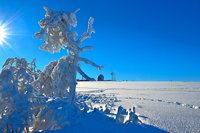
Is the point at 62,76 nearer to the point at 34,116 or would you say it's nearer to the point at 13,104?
the point at 34,116

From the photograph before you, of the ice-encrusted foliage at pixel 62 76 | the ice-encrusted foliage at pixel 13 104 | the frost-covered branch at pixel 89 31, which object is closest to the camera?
the ice-encrusted foliage at pixel 13 104

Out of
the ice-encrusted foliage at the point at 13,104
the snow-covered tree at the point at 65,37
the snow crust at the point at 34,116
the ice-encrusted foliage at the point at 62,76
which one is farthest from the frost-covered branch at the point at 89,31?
the ice-encrusted foliage at the point at 13,104

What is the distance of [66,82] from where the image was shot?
482 cm

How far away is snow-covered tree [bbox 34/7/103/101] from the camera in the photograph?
4685 millimetres

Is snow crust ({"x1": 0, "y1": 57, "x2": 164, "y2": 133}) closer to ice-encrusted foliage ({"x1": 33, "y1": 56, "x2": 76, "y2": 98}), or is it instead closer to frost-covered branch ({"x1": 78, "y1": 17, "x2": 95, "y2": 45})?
ice-encrusted foliage ({"x1": 33, "y1": 56, "x2": 76, "y2": 98})

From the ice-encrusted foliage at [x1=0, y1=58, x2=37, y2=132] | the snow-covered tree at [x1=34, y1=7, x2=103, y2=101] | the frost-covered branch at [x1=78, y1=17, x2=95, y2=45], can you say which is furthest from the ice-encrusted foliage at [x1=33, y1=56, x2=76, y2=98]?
the ice-encrusted foliage at [x1=0, y1=58, x2=37, y2=132]

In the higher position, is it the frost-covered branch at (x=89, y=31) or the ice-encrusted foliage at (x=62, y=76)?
the frost-covered branch at (x=89, y=31)

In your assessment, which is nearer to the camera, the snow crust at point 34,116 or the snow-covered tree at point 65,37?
the snow crust at point 34,116

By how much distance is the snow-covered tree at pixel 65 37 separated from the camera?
4.68m

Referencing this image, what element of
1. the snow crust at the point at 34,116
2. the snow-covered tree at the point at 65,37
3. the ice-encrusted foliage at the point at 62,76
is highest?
the snow-covered tree at the point at 65,37

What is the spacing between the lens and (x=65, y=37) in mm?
4953

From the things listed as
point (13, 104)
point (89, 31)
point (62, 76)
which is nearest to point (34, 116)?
point (13, 104)

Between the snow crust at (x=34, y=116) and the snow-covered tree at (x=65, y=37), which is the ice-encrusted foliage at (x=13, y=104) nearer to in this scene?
the snow crust at (x=34, y=116)

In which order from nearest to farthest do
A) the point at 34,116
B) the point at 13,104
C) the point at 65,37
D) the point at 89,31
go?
the point at 13,104 → the point at 34,116 → the point at 65,37 → the point at 89,31
